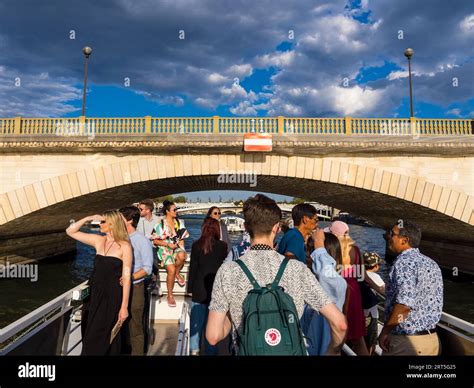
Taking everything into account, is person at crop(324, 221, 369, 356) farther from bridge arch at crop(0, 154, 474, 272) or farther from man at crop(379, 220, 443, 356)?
bridge arch at crop(0, 154, 474, 272)

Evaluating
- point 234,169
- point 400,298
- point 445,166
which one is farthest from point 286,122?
point 400,298

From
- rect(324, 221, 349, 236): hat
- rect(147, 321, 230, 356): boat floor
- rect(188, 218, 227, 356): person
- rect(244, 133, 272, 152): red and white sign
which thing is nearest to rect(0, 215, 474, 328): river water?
rect(147, 321, 230, 356): boat floor

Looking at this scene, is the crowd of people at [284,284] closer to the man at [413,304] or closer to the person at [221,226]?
the man at [413,304]

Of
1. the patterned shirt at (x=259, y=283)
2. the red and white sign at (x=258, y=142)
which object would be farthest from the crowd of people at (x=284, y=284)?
the red and white sign at (x=258, y=142)

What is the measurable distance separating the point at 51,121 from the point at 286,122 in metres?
9.82

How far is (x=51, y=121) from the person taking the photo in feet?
45.3

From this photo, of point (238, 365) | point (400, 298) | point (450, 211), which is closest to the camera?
point (238, 365)

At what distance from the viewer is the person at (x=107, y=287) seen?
10.9 ft

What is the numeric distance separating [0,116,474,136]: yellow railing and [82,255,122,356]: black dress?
430 inches

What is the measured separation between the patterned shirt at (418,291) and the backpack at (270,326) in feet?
4.79

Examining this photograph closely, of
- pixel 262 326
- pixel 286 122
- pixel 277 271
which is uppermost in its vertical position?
pixel 286 122

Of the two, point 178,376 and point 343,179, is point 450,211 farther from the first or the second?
point 178,376

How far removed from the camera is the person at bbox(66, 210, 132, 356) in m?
3.31

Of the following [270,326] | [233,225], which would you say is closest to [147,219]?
[270,326]
